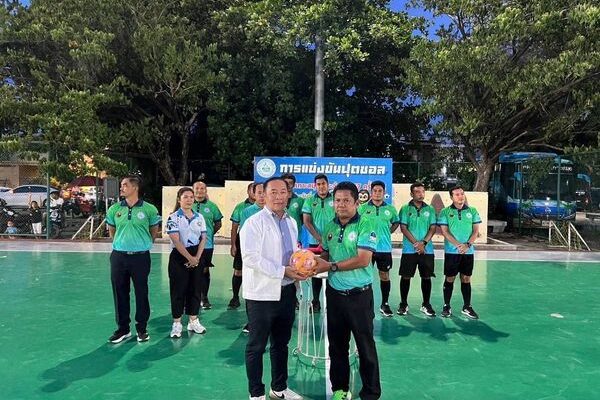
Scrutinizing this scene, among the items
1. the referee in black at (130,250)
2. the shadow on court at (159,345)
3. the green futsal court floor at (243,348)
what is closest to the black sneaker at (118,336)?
the referee in black at (130,250)

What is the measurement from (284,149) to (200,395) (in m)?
13.5

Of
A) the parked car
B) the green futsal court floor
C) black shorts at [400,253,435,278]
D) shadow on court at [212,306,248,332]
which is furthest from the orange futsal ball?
the parked car

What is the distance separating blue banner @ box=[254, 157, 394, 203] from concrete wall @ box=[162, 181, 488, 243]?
105 centimetres

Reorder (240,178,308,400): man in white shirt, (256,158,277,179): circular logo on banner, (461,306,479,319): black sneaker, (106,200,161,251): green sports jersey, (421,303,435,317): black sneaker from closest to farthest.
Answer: (240,178,308,400): man in white shirt < (106,200,161,251): green sports jersey < (461,306,479,319): black sneaker < (421,303,435,317): black sneaker < (256,158,277,179): circular logo on banner

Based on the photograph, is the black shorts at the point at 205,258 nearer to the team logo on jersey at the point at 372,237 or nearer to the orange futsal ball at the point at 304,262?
the orange futsal ball at the point at 304,262

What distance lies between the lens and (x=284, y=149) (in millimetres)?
17188

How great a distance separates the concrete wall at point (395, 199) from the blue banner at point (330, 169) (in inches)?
41.3

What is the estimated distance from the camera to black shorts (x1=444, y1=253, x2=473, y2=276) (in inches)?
252

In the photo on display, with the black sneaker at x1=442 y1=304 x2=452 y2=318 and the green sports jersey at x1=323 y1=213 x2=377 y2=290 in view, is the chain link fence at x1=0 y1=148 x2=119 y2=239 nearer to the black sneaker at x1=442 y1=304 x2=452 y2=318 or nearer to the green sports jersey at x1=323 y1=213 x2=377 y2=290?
the black sneaker at x1=442 y1=304 x2=452 y2=318

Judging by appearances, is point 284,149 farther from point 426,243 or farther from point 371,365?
point 371,365

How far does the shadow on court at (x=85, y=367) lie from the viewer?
14.2ft

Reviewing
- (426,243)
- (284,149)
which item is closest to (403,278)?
(426,243)

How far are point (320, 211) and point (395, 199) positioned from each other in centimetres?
828

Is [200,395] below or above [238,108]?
below
